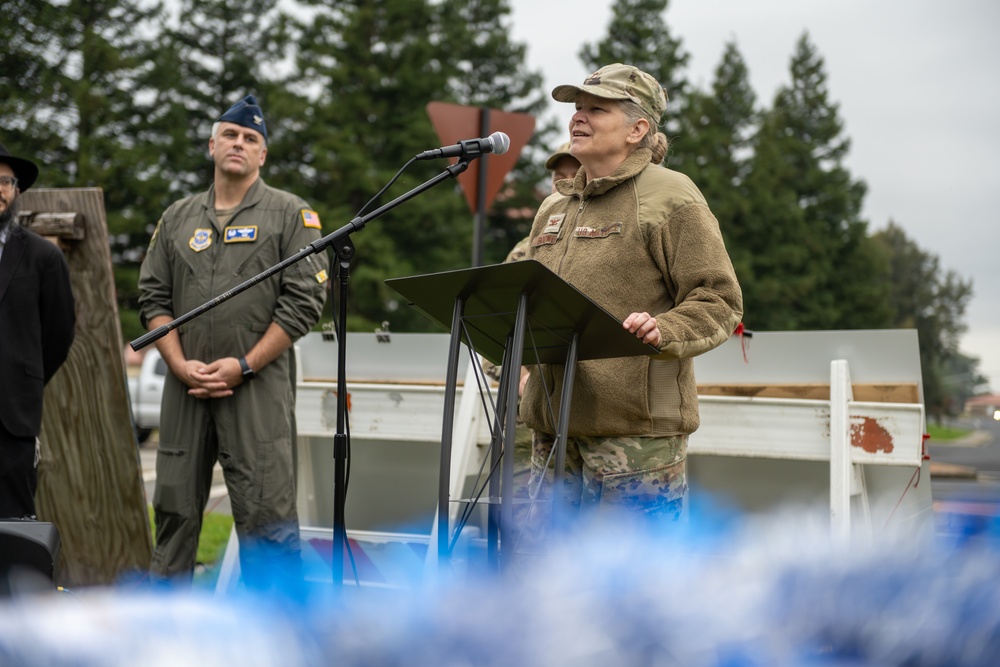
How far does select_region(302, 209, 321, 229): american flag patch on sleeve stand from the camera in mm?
4547

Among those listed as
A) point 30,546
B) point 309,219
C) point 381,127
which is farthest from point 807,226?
point 30,546

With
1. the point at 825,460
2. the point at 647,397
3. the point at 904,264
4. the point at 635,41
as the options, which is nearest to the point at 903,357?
the point at 825,460

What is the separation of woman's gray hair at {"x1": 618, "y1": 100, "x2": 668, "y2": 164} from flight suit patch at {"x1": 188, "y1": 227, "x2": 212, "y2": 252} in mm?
2027

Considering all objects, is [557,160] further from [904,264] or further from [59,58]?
[904,264]

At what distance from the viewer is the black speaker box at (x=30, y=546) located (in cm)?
218

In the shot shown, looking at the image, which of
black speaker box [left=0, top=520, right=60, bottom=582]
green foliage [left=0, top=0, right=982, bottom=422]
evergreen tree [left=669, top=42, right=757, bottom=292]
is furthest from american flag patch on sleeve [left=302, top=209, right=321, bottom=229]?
evergreen tree [left=669, top=42, right=757, bottom=292]

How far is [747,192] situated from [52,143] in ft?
68.8

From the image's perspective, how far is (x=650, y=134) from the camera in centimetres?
332

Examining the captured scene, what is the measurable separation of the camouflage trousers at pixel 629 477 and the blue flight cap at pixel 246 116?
2.31m

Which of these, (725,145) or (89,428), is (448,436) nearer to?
(89,428)

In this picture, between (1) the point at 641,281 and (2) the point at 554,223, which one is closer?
(1) the point at 641,281

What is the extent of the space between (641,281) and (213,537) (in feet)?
16.0

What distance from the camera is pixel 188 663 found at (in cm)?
47

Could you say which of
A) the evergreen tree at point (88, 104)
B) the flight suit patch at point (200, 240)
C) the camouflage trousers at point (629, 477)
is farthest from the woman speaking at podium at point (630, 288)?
the evergreen tree at point (88, 104)
